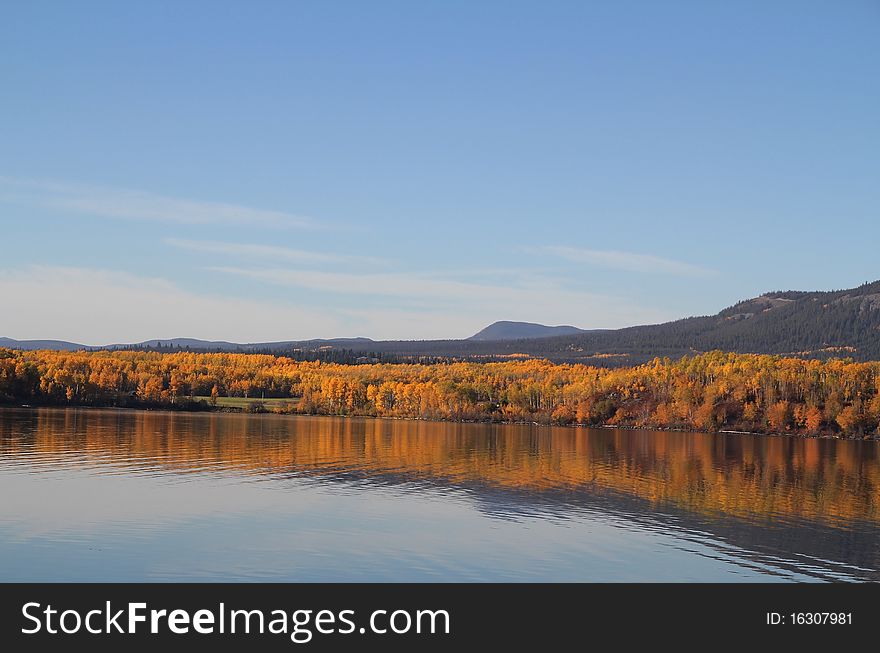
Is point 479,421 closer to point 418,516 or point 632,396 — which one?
point 632,396

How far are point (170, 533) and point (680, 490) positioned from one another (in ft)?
103

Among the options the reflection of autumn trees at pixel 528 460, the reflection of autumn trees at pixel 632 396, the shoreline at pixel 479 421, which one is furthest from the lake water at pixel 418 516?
the reflection of autumn trees at pixel 632 396

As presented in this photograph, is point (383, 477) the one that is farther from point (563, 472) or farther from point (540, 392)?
point (540, 392)

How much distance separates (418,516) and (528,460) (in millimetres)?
35369

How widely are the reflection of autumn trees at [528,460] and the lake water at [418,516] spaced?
356 millimetres

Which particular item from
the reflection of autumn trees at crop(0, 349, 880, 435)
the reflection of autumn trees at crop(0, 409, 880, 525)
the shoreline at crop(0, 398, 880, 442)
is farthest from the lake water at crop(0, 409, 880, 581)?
the reflection of autumn trees at crop(0, 349, 880, 435)

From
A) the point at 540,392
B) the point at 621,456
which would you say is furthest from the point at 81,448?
the point at 540,392

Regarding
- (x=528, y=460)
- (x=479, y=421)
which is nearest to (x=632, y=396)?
(x=479, y=421)

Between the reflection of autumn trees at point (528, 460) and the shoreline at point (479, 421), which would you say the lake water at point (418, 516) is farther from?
the shoreline at point (479, 421)

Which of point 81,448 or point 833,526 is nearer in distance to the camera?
point 833,526

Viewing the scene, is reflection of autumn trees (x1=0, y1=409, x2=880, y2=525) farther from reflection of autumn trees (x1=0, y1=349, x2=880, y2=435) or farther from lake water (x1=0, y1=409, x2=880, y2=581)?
reflection of autumn trees (x1=0, y1=349, x2=880, y2=435)
